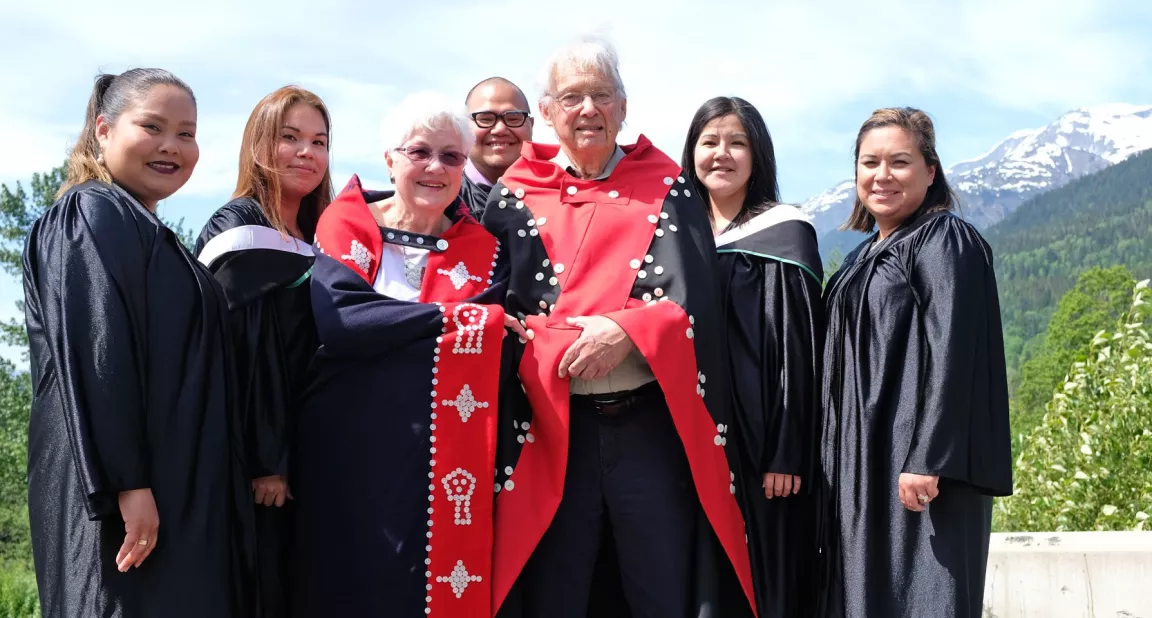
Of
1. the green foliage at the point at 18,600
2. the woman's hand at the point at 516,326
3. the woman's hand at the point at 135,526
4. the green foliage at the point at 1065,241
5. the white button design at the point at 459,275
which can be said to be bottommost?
the green foliage at the point at 18,600

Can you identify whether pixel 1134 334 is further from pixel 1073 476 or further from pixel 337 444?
pixel 337 444

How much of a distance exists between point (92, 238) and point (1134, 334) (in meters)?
6.54

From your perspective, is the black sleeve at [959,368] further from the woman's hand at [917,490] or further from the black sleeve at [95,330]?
the black sleeve at [95,330]

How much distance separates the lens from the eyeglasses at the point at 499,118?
4.48 meters

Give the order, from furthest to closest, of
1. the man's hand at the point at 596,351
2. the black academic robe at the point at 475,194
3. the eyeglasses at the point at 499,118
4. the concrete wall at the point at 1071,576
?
the concrete wall at the point at 1071,576, the eyeglasses at the point at 499,118, the black academic robe at the point at 475,194, the man's hand at the point at 596,351

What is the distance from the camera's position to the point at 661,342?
3209mm

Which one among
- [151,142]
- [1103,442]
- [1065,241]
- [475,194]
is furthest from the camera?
[1065,241]

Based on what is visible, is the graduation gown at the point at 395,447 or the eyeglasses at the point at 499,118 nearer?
the graduation gown at the point at 395,447

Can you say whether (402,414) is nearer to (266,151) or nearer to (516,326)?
(516,326)

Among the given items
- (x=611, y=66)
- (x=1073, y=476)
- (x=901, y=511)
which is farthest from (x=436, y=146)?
(x=1073, y=476)

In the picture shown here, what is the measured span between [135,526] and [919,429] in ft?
7.57

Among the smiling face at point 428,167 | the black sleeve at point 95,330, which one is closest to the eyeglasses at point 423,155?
the smiling face at point 428,167

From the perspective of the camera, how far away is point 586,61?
3443 millimetres

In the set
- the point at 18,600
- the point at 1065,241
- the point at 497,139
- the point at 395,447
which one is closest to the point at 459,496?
the point at 395,447
